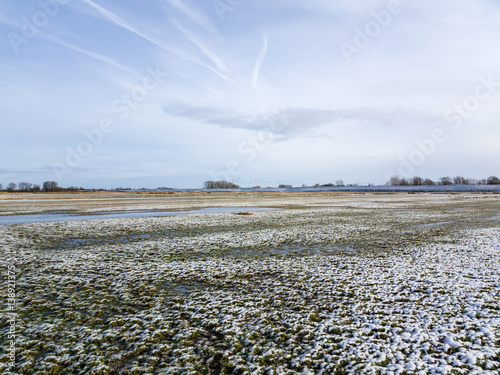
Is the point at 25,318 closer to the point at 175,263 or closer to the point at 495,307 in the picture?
the point at 175,263

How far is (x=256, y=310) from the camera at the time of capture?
842 centimetres

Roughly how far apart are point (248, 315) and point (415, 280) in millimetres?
6755

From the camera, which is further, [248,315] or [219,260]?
[219,260]

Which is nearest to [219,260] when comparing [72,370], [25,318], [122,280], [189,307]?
[122,280]

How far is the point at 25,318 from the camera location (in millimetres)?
7984

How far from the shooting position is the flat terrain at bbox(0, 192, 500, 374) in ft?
19.7

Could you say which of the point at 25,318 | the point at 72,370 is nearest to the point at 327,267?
the point at 72,370

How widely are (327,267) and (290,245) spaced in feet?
17.1

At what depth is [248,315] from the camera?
8.10m

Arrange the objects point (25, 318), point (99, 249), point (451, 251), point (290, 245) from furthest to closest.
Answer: point (290, 245), point (99, 249), point (451, 251), point (25, 318)

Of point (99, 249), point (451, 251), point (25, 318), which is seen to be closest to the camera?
point (25, 318)

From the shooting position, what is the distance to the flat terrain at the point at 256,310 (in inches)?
236

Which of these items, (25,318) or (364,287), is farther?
(364,287)

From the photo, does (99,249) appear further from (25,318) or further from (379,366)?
(379,366)
